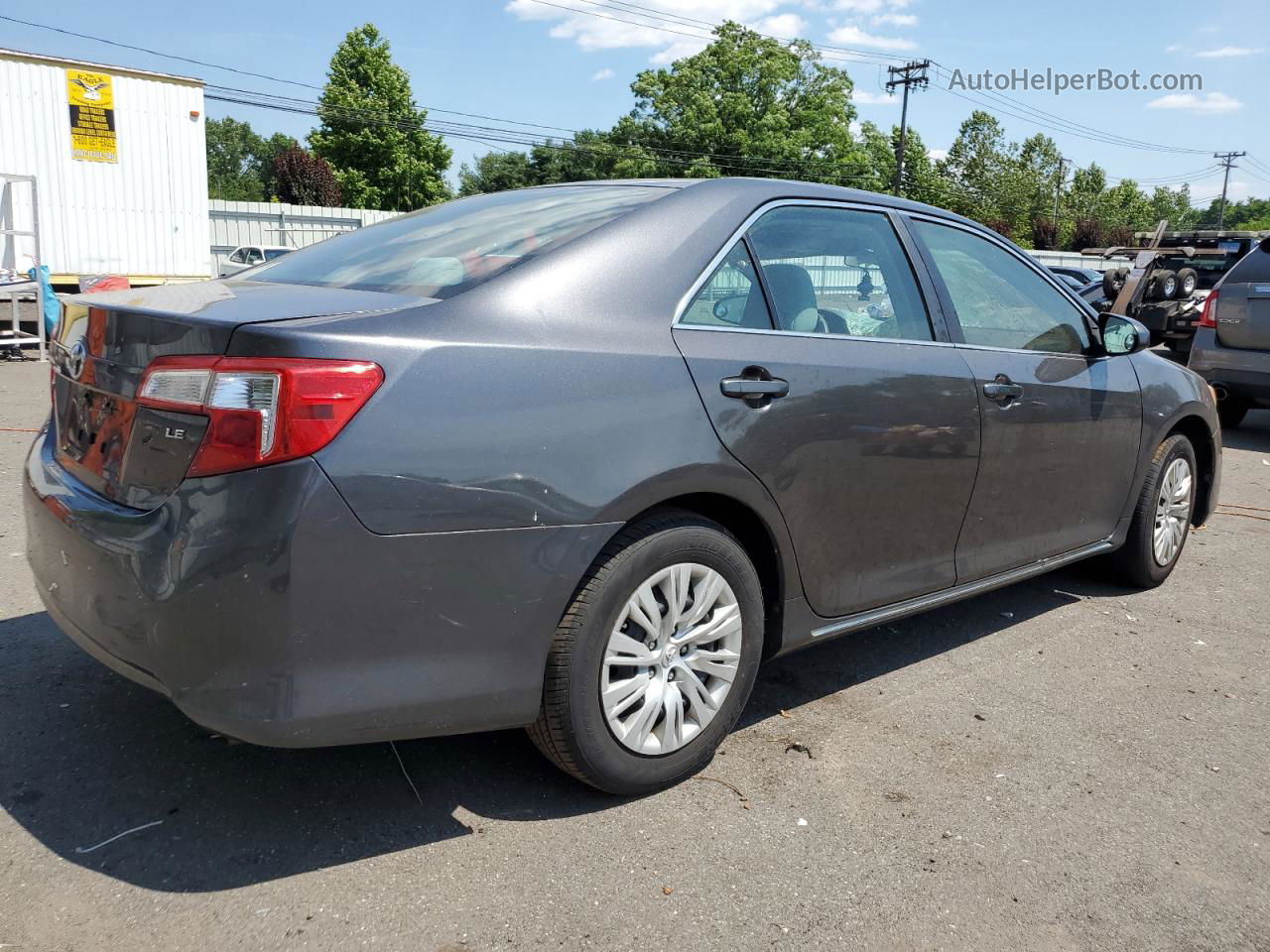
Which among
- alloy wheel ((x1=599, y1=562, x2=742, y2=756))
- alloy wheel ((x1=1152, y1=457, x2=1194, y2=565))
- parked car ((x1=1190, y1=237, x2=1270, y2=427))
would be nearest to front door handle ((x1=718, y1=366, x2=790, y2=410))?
alloy wheel ((x1=599, y1=562, x2=742, y2=756))

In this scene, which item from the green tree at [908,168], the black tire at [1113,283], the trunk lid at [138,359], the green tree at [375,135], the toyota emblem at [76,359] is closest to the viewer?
the trunk lid at [138,359]

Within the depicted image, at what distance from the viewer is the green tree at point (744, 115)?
196 ft

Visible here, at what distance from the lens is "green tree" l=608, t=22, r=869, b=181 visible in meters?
59.9

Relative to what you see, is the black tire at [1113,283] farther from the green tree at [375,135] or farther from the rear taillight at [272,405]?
the green tree at [375,135]

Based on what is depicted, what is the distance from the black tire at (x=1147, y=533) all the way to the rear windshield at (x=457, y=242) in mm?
2843

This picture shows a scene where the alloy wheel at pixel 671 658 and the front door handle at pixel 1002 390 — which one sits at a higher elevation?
the front door handle at pixel 1002 390

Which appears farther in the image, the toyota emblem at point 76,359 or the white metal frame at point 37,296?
the white metal frame at point 37,296

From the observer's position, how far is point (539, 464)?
2477 millimetres

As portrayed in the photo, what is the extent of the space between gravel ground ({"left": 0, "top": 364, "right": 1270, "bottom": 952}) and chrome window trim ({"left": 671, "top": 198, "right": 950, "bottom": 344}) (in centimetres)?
123

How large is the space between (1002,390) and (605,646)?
1.88 metres

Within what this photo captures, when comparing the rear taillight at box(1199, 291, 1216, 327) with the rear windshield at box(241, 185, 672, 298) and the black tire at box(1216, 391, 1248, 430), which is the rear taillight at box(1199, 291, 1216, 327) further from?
the rear windshield at box(241, 185, 672, 298)

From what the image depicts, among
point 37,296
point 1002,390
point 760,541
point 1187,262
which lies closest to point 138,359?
point 760,541

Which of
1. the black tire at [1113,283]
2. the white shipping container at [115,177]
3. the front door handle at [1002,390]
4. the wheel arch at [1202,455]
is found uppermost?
the white shipping container at [115,177]

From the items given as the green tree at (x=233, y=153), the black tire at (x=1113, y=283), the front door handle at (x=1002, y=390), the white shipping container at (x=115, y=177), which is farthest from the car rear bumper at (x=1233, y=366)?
the green tree at (x=233, y=153)
